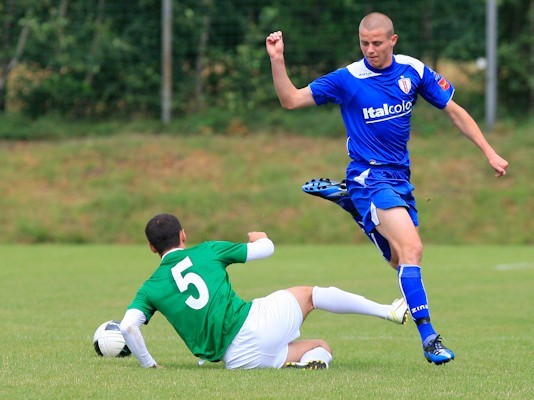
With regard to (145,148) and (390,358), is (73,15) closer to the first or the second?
(145,148)

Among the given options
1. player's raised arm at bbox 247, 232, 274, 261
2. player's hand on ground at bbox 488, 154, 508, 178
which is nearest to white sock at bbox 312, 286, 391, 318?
player's raised arm at bbox 247, 232, 274, 261

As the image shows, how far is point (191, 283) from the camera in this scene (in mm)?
7141

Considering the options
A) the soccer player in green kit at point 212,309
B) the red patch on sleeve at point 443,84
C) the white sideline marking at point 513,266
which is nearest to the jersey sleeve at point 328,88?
the red patch on sleeve at point 443,84

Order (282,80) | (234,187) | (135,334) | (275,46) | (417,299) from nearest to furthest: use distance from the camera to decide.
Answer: (135,334) → (417,299) → (275,46) → (282,80) → (234,187)

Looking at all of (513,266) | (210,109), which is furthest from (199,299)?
(210,109)

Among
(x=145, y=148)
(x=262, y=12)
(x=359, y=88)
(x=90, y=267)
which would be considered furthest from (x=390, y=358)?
(x=262, y=12)

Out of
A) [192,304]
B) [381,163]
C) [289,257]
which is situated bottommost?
[289,257]

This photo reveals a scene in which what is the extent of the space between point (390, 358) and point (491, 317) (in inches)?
130

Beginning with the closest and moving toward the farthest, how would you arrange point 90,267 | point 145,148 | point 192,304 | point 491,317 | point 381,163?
point 192,304 → point 381,163 → point 491,317 → point 90,267 → point 145,148

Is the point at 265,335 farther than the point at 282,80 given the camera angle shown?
No

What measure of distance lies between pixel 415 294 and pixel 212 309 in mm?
1361

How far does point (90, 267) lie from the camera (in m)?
16.6

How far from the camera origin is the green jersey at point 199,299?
281 inches

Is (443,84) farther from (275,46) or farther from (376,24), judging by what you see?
(275,46)
